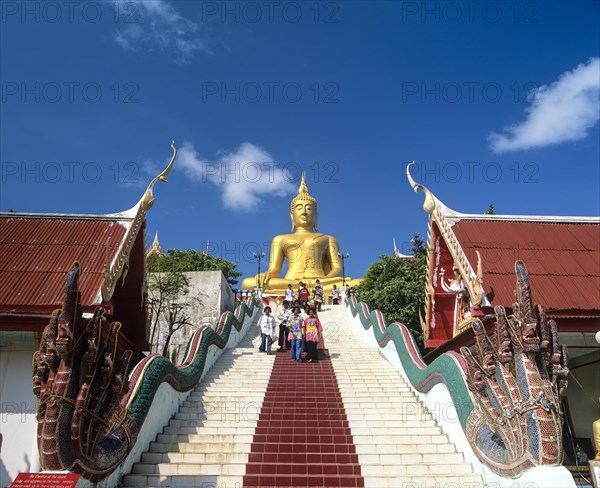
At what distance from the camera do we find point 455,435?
271 inches

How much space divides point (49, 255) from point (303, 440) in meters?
6.72

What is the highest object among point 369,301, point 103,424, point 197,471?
point 369,301

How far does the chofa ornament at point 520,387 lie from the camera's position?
5164mm

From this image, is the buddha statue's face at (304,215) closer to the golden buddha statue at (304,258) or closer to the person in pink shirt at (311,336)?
the golden buddha statue at (304,258)

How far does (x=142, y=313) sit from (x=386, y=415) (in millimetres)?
6835

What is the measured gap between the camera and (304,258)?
30141 mm

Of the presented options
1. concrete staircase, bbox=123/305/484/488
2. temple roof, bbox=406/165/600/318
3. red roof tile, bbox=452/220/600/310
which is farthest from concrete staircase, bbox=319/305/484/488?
red roof tile, bbox=452/220/600/310

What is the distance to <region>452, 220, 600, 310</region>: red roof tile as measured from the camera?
10.2 metres

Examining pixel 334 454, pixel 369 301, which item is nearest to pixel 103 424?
pixel 334 454

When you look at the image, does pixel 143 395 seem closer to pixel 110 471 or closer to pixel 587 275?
pixel 110 471

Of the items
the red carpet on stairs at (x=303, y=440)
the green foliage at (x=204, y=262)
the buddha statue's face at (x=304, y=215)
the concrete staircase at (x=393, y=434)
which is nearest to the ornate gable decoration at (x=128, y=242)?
the red carpet on stairs at (x=303, y=440)

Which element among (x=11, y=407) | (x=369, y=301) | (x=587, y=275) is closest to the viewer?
Result: (x=11, y=407)

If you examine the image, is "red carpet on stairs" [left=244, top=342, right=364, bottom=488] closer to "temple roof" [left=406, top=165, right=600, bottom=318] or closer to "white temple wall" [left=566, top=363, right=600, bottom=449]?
"temple roof" [left=406, top=165, right=600, bottom=318]

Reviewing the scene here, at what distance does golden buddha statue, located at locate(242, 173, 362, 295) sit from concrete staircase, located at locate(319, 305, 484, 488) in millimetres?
17190
